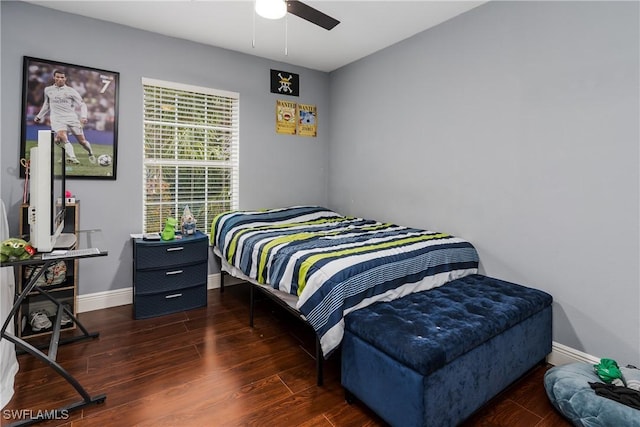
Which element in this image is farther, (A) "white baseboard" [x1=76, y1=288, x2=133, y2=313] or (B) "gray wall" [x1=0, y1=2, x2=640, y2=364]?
(A) "white baseboard" [x1=76, y1=288, x2=133, y2=313]

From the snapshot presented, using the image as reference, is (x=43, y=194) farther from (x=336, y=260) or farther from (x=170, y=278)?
(x=336, y=260)

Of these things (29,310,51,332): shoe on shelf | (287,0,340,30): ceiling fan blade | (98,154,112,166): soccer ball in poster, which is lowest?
(29,310,51,332): shoe on shelf

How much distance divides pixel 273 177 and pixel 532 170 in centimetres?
262

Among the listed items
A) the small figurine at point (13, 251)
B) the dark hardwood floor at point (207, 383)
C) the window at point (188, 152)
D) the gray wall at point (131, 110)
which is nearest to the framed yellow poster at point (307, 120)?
the gray wall at point (131, 110)

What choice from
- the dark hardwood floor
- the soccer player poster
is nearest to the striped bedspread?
the dark hardwood floor

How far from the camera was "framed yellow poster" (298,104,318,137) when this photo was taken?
413 centimetres

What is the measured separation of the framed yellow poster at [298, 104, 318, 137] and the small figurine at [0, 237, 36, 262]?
299cm

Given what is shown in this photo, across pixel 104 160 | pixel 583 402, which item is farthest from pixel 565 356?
pixel 104 160

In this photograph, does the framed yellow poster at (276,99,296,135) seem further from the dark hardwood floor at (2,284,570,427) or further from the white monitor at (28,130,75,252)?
the white monitor at (28,130,75,252)

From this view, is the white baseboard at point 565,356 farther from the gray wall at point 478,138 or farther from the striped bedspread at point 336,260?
the striped bedspread at point 336,260

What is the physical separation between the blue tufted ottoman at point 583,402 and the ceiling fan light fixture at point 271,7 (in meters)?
2.51

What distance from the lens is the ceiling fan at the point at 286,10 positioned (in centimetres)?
184

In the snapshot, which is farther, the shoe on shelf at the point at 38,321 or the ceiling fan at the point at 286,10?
the shoe on shelf at the point at 38,321

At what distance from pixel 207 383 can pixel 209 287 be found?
1.73 m
